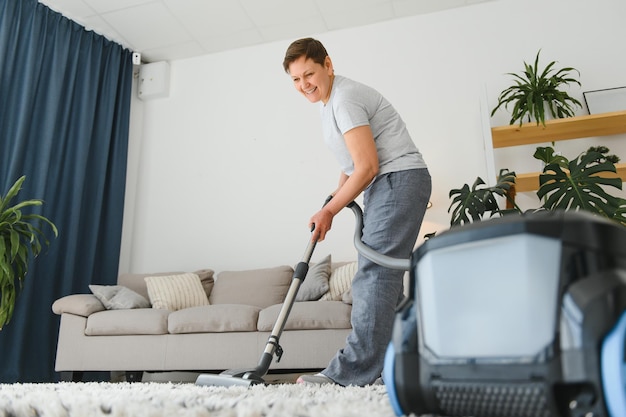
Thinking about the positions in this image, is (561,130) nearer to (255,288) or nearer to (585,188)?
(585,188)

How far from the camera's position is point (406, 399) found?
594mm

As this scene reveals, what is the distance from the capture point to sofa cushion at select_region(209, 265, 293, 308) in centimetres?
336

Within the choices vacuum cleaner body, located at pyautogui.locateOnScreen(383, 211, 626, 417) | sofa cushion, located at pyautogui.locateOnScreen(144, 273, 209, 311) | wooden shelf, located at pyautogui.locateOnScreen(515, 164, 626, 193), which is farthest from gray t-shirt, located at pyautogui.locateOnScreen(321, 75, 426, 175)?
sofa cushion, located at pyautogui.locateOnScreen(144, 273, 209, 311)

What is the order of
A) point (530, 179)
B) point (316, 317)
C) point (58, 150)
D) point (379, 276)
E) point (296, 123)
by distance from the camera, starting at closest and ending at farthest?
1. point (379, 276)
2. point (316, 317)
3. point (530, 179)
4. point (58, 150)
5. point (296, 123)

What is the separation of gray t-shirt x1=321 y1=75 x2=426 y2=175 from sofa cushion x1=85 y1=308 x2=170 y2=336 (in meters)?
1.84

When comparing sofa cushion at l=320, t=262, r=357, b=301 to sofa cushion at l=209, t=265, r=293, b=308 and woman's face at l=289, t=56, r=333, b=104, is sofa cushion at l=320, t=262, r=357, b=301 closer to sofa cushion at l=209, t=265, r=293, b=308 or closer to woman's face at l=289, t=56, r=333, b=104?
sofa cushion at l=209, t=265, r=293, b=308

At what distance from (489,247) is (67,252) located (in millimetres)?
3720

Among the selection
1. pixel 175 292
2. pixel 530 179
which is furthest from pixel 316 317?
pixel 530 179

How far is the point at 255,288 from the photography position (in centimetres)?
340

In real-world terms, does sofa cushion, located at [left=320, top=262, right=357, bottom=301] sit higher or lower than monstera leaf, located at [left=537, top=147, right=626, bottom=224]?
lower

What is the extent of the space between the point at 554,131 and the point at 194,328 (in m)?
2.55

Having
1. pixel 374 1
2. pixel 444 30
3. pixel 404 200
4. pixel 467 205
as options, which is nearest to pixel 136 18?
pixel 374 1

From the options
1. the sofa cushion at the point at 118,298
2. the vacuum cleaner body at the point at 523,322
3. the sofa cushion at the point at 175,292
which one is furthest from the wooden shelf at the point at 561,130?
the vacuum cleaner body at the point at 523,322

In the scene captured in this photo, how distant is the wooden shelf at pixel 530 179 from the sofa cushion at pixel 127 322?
2325 millimetres
